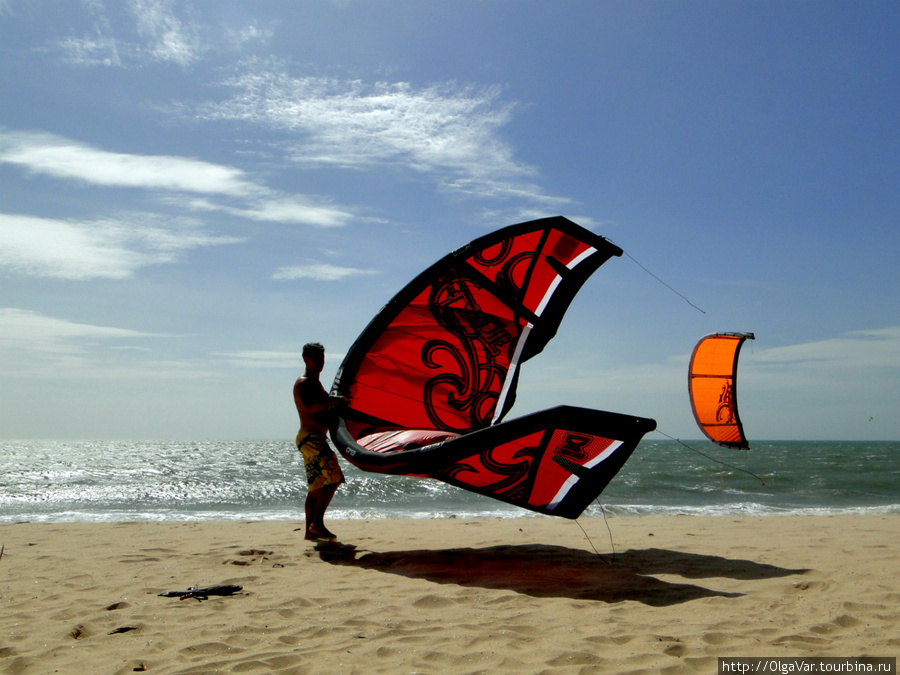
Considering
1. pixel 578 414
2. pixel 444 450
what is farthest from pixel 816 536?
pixel 444 450

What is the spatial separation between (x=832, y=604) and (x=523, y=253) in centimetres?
387

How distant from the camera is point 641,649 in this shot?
114 inches

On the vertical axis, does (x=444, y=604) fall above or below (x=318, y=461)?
below

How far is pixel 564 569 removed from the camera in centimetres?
466

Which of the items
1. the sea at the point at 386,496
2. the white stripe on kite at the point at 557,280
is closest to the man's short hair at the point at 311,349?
the white stripe on kite at the point at 557,280

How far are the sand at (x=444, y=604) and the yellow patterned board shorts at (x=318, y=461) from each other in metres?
0.59

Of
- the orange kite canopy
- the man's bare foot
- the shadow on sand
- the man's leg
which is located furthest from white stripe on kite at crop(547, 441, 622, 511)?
the orange kite canopy

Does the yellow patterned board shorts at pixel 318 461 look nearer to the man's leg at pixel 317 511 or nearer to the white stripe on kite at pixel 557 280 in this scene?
the man's leg at pixel 317 511

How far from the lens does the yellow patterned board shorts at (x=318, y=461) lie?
5.36m

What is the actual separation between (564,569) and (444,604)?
1.30 m

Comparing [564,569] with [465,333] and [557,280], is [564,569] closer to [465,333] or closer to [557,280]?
[465,333]

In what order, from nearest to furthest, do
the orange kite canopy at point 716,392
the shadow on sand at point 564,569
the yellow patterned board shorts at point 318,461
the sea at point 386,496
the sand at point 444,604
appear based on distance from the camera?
the sand at point 444,604, the shadow on sand at point 564,569, the yellow patterned board shorts at point 318,461, the orange kite canopy at point 716,392, the sea at point 386,496

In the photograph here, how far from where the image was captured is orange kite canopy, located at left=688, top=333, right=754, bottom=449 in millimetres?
8812

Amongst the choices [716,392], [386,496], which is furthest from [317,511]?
[386,496]
